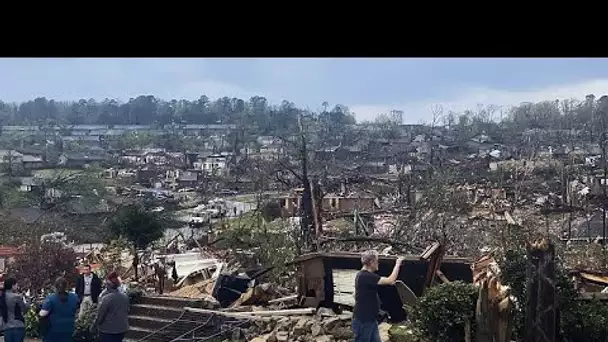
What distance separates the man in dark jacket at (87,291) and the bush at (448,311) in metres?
3.25

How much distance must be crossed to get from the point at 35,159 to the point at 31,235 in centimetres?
849

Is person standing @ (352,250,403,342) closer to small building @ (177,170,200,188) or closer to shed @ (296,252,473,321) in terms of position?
shed @ (296,252,473,321)

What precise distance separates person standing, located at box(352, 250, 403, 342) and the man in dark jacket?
3222 mm

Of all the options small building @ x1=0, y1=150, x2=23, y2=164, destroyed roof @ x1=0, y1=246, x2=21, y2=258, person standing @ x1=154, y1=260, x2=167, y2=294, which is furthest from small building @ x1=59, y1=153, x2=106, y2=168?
person standing @ x1=154, y1=260, x2=167, y2=294

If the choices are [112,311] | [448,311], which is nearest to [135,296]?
[112,311]

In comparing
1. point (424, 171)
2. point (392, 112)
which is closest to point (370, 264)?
point (424, 171)

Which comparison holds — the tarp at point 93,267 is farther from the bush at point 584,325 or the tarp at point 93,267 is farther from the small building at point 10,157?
the small building at point 10,157

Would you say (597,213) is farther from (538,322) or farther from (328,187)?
(538,322)

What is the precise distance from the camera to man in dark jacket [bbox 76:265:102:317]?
690 cm

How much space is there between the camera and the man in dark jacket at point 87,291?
690 centimetres

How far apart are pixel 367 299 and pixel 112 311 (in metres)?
1.63

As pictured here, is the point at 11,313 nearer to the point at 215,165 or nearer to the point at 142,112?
the point at 215,165
